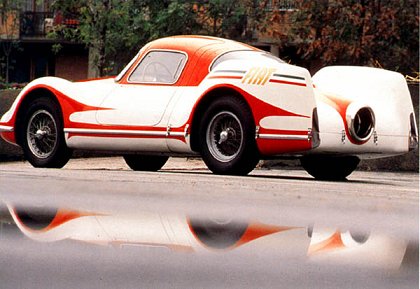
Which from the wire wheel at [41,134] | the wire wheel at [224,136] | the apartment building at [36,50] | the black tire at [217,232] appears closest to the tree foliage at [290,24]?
the wire wheel at [41,134]

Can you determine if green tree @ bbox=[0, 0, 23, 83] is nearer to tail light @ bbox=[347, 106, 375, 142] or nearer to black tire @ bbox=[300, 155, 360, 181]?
black tire @ bbox=[300, 155, 360, 181]

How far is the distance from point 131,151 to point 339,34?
1052 cm

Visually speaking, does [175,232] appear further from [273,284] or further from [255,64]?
[255,64]

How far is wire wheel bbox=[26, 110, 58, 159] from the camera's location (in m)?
14.1

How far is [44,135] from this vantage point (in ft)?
46.4

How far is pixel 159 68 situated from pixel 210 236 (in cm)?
654

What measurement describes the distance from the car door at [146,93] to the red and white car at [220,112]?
0.04ft

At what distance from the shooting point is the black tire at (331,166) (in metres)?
14.1

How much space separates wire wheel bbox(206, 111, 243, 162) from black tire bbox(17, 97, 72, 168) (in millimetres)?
1935

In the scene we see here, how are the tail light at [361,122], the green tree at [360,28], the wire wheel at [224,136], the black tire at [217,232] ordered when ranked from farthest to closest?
the green tree at [360,28], the wire wheel at [224,136], the tail light at [361,122], the black tire at [217,232]

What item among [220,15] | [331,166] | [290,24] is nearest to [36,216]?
[331,166]

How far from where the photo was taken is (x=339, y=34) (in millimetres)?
23375

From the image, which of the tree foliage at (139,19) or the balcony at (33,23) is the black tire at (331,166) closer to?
the tree foliage at (139,19)

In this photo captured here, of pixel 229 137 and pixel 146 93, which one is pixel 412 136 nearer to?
pixel 229 137
